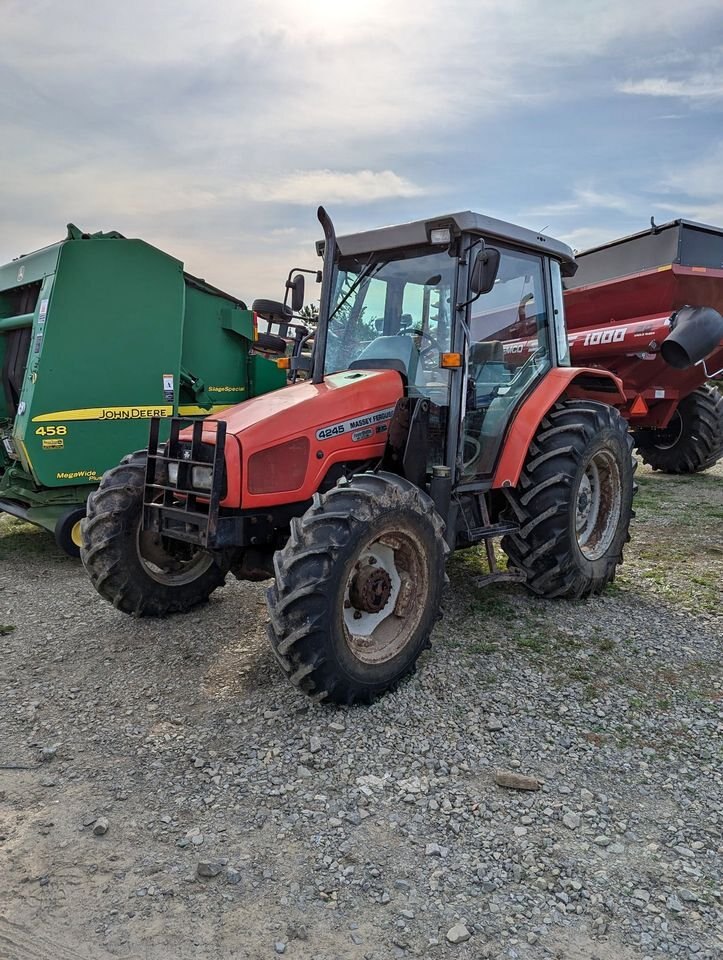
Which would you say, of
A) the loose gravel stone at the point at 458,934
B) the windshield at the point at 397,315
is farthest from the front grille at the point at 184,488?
the loose gravel stone at the point at 458,934

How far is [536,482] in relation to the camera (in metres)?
4.22

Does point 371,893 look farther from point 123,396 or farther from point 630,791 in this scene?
point 123,396

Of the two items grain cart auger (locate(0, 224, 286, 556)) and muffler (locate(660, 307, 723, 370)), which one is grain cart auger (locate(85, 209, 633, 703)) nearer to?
grain cart auger (locate(0, 224, 286, 556))

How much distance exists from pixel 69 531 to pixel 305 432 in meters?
3.04

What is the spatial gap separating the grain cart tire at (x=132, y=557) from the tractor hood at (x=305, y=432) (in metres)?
0.71

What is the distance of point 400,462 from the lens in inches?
147

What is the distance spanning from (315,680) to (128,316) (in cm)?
420

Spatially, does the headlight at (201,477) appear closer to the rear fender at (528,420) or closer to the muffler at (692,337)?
the rear fender at (528,420)

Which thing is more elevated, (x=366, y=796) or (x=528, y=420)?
(x=528, y=420)

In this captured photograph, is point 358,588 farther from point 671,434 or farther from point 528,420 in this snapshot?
point 671,434

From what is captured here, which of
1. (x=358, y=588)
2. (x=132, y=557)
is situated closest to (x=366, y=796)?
(x=358, y=588)

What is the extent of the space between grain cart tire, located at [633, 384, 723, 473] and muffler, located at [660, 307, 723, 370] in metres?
1.74

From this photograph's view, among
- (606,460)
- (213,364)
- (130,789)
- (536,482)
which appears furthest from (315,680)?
(213,364)

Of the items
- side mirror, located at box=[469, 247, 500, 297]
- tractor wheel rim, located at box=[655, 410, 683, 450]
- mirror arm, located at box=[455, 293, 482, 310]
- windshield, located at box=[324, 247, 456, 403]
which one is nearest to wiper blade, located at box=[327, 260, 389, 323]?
windshield, located at box=[324, 247, 456, 403]
